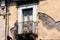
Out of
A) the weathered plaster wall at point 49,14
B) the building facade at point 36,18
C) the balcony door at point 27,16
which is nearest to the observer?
the weathered plaster wall at point 49,14

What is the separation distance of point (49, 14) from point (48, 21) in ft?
1.26

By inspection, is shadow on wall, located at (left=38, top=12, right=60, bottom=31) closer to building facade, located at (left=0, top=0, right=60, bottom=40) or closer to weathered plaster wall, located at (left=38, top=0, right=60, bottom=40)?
building facade, located at (left=0, top=0, right=60, bottom=40)

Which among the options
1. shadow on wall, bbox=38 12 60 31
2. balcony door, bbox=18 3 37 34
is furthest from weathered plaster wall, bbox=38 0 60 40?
balcony door, bbox=18 3 37 34

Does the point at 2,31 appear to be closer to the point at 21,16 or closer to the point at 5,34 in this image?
the point at 5,34

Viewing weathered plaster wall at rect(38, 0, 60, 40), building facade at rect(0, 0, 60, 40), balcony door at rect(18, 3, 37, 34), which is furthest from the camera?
balcony door at rect(18, 3, 37, 34)

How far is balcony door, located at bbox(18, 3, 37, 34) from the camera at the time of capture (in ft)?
50.9

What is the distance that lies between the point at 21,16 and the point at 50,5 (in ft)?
6.13

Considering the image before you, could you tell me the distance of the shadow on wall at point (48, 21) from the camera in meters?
14.9

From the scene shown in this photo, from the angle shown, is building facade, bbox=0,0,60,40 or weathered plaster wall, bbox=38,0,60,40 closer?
weathered plaster wall, bbox=38,0,60,40

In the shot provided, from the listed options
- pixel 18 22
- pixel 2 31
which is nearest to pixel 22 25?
pixel 18 22

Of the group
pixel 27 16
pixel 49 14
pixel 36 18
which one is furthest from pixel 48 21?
pixel 27 16

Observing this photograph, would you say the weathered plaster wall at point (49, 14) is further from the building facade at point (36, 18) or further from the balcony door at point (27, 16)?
the balcony door at point (27, 16)

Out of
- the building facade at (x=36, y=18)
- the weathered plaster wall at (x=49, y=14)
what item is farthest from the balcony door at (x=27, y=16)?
the weathered plaster wall at (x=49, y=14)

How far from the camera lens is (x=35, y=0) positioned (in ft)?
50.9
